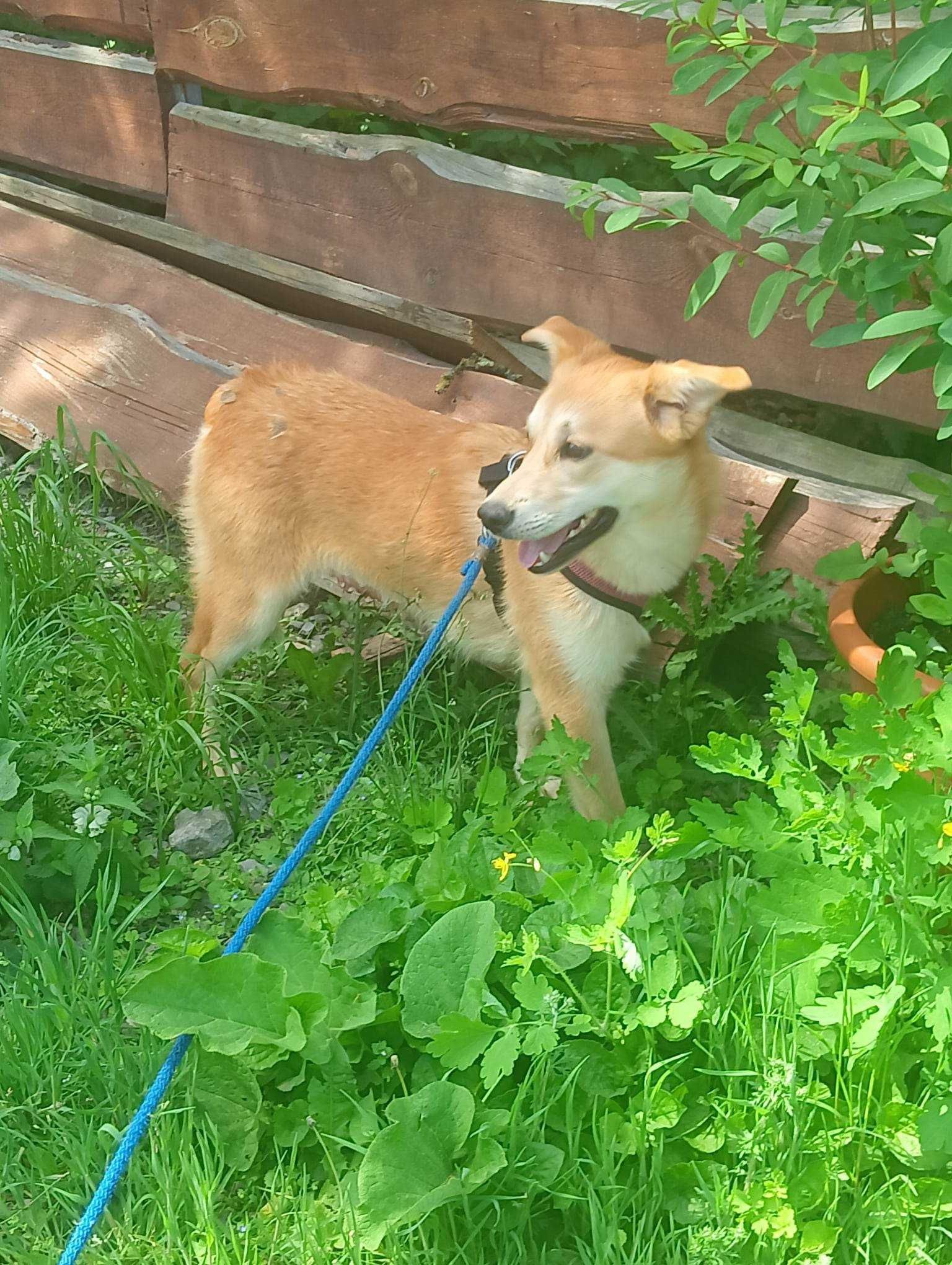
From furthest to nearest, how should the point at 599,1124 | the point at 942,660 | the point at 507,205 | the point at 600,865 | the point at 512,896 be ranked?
the point at 507,205, the point at 942,660, the point at 600,865, the point at 512,896, the point at 599,1124

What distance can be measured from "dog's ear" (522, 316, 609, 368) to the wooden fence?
0.42m

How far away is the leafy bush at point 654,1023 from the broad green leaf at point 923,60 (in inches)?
37.0

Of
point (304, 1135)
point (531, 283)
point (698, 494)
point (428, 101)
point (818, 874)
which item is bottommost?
point (304, 1135)

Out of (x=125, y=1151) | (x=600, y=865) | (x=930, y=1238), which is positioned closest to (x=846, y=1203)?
(x=930, y=1238)

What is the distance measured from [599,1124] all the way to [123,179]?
416 centimetres

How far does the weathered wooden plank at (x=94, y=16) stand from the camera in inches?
167

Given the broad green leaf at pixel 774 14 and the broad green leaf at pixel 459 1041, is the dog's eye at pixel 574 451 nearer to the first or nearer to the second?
the broad green leaf at pixel 774 14

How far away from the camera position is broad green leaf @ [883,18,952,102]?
5.14ft

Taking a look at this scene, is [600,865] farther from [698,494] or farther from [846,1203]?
[698,494]

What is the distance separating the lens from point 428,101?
349 cm

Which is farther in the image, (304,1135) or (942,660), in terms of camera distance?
(942,660)

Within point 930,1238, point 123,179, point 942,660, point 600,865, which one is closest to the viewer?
point 930,1238

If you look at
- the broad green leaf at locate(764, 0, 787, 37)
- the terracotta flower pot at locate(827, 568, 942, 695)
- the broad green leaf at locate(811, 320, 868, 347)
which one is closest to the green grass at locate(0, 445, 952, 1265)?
the terracotta flower pot at locate(827, 568, 942, 695)

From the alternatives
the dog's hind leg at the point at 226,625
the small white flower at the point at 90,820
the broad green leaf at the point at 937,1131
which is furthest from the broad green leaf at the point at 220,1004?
the dog's hind leg at the point at 226,625
